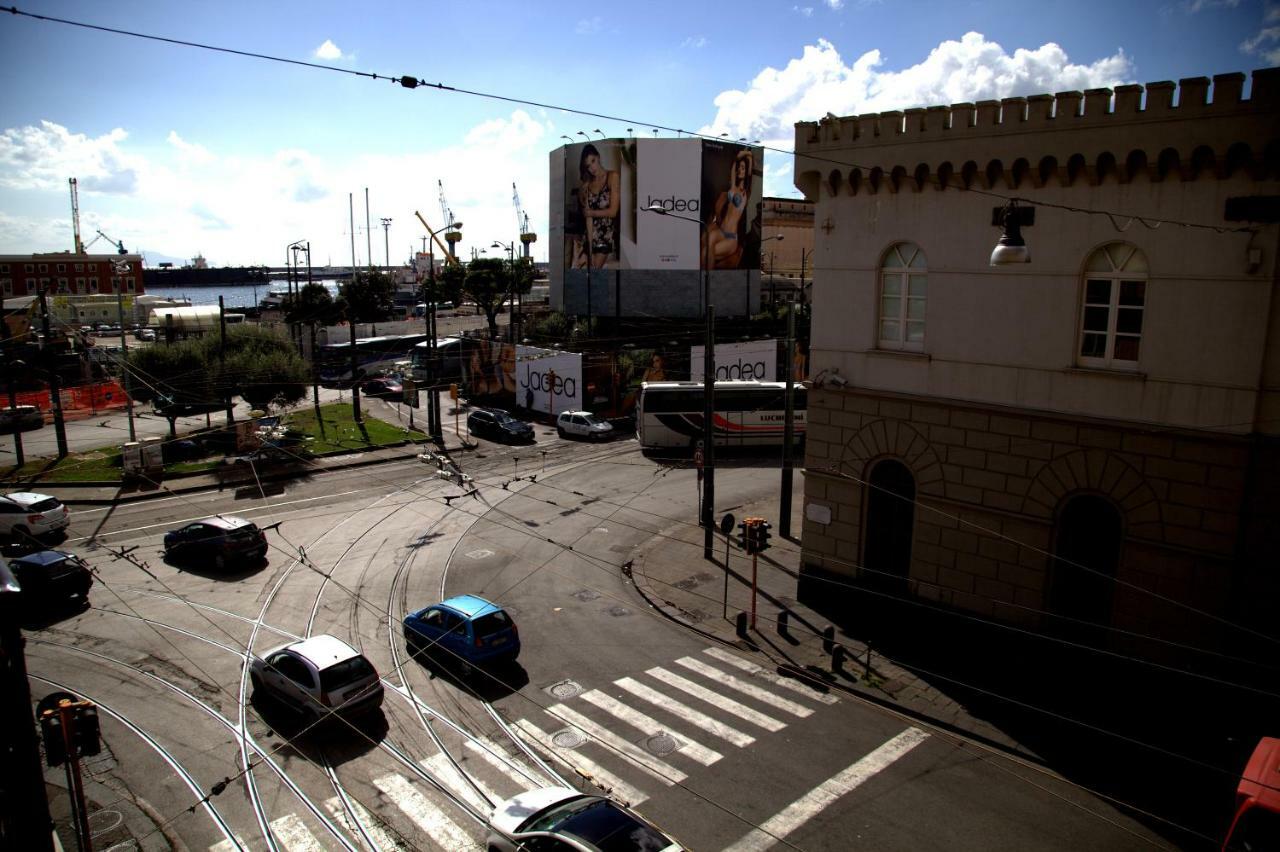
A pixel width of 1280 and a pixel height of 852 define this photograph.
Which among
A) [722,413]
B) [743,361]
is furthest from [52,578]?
[743,361]

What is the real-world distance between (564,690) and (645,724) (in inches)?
Result: 85.2

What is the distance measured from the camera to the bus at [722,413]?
38.6 metres

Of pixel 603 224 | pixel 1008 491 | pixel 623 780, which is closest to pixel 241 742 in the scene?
pixel 623 780

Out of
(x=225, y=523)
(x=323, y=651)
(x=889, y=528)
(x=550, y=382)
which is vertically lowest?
(x=225, y=523)

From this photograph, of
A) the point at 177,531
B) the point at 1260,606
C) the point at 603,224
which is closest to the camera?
the point at 1260,606

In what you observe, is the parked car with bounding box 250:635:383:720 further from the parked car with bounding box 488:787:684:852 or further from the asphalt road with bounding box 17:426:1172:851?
the parked car with bounding box 488:787:684:852

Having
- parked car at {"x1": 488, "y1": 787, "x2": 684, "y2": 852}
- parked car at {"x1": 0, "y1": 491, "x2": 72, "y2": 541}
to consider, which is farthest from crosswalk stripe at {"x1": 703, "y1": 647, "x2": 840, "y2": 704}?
parked car at {"x1": 0, "y1": 491, "x2": 72, "y2": 541}

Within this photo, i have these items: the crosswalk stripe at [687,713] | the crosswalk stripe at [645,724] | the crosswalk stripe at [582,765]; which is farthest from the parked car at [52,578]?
the crosswalk stripe at [687,713]

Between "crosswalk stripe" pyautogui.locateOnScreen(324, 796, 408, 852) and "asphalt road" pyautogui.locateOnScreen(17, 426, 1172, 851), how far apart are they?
3 cm

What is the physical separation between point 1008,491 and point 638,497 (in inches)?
661

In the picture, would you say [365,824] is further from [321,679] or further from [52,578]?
[52,578]

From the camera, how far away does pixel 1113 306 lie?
15.6m

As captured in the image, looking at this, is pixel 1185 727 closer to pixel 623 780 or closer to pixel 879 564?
pixel 879 564

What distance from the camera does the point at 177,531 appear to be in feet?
81.5
